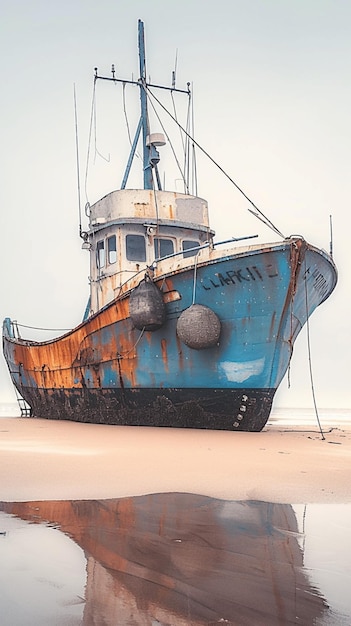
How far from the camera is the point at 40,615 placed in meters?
1.90

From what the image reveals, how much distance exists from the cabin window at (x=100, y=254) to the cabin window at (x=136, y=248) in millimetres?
834

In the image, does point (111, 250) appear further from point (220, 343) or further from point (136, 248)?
point (220, 343)

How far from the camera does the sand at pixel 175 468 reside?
13.8ft

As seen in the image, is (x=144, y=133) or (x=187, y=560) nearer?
(x=187, y=560)

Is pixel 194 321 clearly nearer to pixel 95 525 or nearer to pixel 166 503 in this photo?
pixel 166 503

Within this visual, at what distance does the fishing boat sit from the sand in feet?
4.93

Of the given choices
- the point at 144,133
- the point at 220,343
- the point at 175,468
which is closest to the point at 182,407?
the point at 220,343

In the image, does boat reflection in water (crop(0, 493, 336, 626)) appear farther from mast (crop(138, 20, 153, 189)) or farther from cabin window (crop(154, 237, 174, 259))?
mast (crop(138, 20, 153, 189))

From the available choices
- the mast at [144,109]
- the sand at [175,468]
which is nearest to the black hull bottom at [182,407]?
the sand at [175,468]

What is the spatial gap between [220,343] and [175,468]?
4578 millimetres

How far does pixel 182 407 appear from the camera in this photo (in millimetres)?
10234

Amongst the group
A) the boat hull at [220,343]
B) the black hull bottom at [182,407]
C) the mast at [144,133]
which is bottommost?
the black hull bottom at [182,407]

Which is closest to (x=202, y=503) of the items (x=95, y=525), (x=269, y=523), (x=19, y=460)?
(x=269, y=523)

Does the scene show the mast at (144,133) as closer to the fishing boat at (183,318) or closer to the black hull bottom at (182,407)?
the fishing boat at (183,318)
